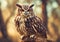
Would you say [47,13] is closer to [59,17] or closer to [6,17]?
[59,17]

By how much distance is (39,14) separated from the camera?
2051mm

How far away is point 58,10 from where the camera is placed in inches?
82.3

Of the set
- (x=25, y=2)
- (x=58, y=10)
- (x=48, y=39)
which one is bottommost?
(x=48, y=39)

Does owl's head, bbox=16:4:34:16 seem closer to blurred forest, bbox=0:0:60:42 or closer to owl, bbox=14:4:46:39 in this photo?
owl, bbox=14:4:46:39

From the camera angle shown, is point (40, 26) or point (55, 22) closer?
point (40, 26)

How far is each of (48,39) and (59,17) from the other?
282mm

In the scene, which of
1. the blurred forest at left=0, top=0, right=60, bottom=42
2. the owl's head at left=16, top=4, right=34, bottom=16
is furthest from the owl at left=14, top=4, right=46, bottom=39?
the blurred forest at left=0, top=0, right=60, bottom=42

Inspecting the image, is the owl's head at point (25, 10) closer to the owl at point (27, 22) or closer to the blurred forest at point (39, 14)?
the owl at point (27, 22)

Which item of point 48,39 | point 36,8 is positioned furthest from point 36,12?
point 48,39

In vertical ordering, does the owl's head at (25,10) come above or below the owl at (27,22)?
above

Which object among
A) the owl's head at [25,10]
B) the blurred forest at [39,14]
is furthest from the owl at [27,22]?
the blurred forest at [39,14]

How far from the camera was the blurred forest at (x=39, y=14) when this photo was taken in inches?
81.1

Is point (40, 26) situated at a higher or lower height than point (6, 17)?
lower

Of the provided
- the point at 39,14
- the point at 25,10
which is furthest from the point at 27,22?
the point at 39,14
